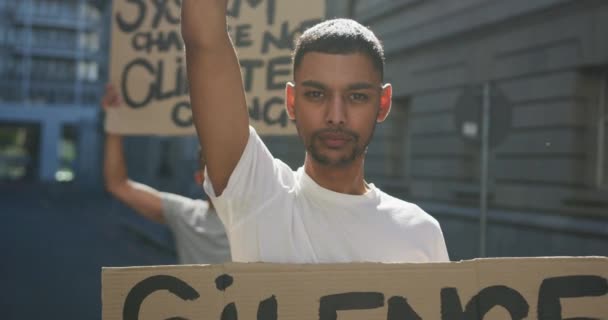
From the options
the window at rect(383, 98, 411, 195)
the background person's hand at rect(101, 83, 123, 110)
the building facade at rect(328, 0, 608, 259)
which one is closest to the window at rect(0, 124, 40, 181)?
the window at rect(383, 98, 411, 195)

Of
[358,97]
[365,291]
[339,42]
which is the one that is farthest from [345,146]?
[365,291]

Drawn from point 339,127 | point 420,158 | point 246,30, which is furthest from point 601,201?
point 339,127

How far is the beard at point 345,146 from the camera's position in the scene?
5.96 ft

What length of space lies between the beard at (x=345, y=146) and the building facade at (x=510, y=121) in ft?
17.4

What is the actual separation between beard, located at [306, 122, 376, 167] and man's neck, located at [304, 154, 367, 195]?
0.09 feet

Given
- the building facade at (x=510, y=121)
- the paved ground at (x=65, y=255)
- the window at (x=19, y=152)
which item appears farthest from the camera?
the window at (x=19, y=152)

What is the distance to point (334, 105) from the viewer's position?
1.82 metres

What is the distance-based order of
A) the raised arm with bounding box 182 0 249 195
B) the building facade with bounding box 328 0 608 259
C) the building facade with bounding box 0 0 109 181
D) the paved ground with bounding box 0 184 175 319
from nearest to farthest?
1. the raised arm with bounding box 182 0 249 195
2. the paved ground with bounding box 0 184 175 319
3. the building facade with bounding box 328 0 608 259
4. the building facade with bounding box 0 0 109 181

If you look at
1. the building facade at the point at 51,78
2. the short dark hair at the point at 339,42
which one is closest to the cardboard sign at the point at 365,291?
the short dark hair at the point at 339,42

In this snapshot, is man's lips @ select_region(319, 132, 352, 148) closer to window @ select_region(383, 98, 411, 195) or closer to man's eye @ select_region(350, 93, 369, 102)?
man's eye @ select_region(350, 93, 369, 102)

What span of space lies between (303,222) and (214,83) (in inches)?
18.0

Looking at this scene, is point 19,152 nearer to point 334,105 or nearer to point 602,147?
point 602,147

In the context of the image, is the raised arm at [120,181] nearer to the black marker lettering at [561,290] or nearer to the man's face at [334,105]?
the man's face at [334,105]

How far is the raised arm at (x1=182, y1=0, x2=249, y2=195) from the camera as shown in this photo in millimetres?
1638
